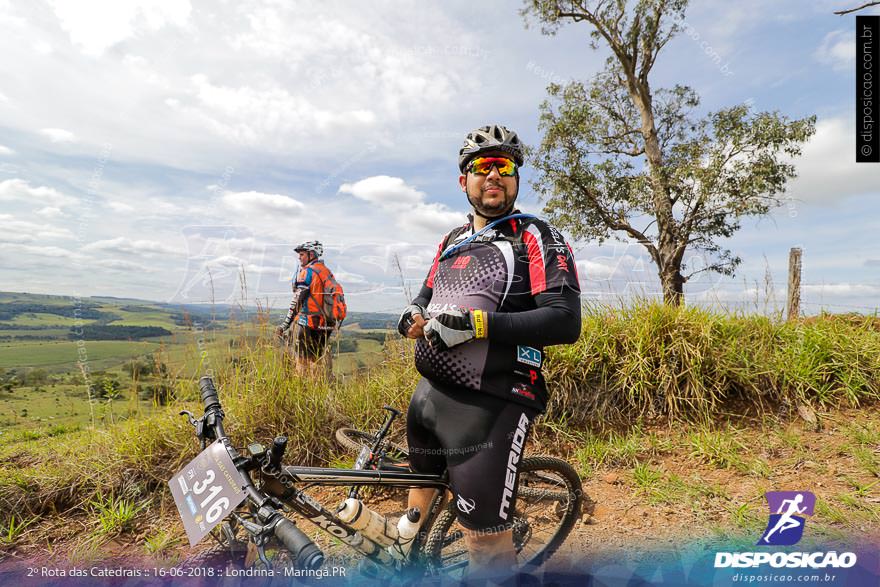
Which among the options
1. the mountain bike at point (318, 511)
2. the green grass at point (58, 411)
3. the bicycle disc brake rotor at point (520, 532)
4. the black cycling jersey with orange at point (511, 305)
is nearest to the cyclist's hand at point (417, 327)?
the black cycling jersey with orange at point (511, 305)

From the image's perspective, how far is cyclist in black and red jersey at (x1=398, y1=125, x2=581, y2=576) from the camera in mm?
1892

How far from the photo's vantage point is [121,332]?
468 centimetres

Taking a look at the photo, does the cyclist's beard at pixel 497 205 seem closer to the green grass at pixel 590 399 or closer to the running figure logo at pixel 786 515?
the green grass at pixel 590 399

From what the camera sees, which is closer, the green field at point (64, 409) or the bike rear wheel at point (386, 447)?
the bike rear wheel at point (386, 447)

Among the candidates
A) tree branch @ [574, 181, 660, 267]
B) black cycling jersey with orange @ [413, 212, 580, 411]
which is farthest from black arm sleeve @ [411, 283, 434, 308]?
tree branch @ [574, 181, 660, 267]

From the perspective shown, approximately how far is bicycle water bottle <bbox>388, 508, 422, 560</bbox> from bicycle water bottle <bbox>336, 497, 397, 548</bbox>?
0.06 meters

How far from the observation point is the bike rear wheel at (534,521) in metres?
2.32

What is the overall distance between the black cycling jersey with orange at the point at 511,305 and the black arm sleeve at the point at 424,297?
0.83ft

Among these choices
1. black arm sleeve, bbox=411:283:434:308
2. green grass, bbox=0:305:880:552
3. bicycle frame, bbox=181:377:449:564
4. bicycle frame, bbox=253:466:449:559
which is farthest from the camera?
green grass, bbox=0:305:880:552

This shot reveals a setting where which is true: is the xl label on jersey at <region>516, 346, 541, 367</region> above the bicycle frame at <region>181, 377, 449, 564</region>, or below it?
above

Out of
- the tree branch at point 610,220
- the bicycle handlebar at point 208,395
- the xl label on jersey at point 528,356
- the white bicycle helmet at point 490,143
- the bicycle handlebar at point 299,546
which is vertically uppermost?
the tree branch at point 610,220

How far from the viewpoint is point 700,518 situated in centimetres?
314

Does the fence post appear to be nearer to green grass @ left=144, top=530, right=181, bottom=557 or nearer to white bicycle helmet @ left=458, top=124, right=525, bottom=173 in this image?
white bicycle helmet @ left=458, top=124, right=525, bottom=173

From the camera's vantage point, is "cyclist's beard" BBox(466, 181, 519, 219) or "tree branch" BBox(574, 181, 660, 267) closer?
"cyclist's beard" BBox(466, 181, 519, 219)
